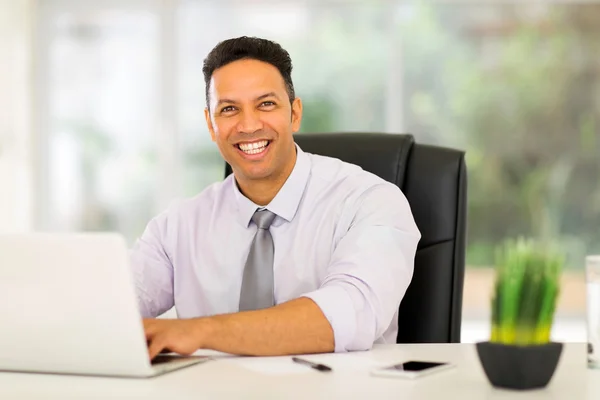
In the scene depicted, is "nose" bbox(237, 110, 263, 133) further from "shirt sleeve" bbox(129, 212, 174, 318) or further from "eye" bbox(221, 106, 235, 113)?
"shirt sleeve" bbox(129, 212, 174, 318)

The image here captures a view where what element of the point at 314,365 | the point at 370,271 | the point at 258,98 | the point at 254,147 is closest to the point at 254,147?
the point at 254,147

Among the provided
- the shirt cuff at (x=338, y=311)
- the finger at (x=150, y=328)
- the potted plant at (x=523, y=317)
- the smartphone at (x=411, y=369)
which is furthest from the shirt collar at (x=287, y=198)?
the potted plant at (x=523, y=317)

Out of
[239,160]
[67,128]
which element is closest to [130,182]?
[67,128]

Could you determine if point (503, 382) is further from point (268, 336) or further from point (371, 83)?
point (371, 83)

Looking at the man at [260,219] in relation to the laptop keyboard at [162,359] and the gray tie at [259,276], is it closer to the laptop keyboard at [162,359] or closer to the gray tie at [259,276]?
the gray tie at [259,276]

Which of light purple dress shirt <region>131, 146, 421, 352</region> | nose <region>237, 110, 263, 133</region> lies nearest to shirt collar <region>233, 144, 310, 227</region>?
light purple dress shirt <region>131, 146, 421, 352</region>

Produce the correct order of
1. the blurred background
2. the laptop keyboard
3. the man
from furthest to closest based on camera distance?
the blurred background → the man → the laptop keyboard

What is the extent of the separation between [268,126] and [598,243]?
4144 mm

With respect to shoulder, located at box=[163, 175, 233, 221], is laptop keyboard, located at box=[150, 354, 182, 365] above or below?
below

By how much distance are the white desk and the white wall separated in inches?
163

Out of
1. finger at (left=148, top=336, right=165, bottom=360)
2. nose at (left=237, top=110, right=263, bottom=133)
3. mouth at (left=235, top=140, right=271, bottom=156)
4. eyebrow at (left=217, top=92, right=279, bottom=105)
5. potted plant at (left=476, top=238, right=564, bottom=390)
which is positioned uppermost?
eyebrow at (left=217, top=92, right=279, bottom=105)

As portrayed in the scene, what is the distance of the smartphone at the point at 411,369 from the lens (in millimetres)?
1227

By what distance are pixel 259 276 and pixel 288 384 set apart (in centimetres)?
73

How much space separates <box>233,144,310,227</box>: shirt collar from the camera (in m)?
1.98
